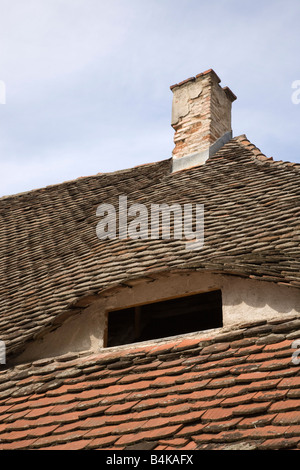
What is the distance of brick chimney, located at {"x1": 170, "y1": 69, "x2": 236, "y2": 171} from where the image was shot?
32.5 feet

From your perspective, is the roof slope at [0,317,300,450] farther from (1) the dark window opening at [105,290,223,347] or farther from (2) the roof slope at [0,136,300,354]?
(1) the dark window opening at [105,290,223,347]

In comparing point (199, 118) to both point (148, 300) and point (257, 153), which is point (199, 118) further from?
point (148, 300)

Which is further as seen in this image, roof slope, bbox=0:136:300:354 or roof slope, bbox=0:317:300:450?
roof slope, bbox=0:136:300:354

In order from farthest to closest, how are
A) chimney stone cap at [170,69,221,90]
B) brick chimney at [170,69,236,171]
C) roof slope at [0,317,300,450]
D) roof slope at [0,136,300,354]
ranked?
Answer: chimney stone cap at [170,69,221,90] → brick chimney at [170,69,236,171] → roof slope at [0,136,300,354] → roof slope at [0,317,300,450]

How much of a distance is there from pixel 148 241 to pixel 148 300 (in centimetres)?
96

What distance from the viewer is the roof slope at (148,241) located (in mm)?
6176

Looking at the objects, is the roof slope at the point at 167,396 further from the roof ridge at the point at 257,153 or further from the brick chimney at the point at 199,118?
the brick chimney at the point at 199,118

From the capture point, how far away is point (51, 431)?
5.00m

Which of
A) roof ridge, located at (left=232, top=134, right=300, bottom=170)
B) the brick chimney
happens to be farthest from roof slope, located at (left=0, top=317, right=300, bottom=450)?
the brick chimney

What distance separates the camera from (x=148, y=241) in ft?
23.1

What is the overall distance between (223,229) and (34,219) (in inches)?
163

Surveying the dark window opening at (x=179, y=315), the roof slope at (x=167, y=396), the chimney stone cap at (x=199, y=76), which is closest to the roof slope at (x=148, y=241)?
the roof slope at (x=167, y=396)

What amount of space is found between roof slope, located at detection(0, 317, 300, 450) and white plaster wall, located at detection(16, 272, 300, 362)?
0.66ft
